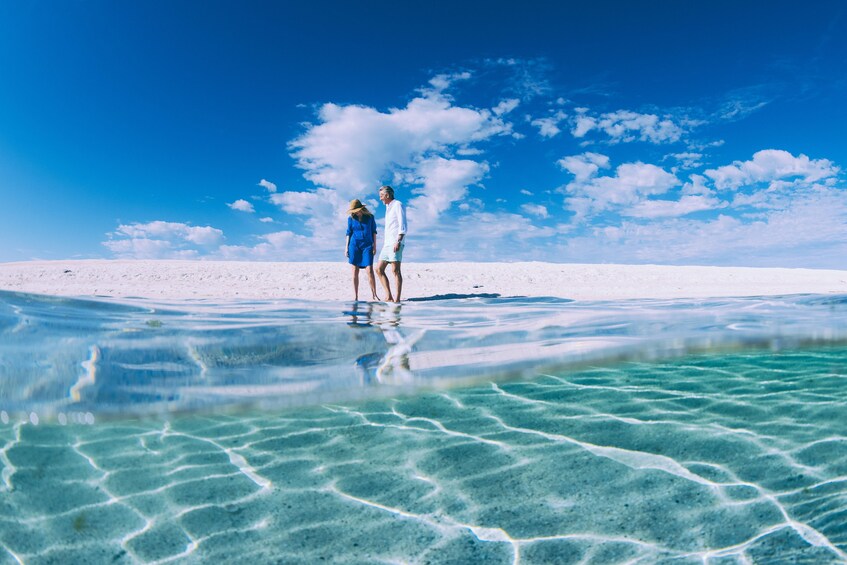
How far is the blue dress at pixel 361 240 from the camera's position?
32.8 feet

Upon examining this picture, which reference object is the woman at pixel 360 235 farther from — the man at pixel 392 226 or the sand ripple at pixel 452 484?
the sand ripple at pixel 452 484

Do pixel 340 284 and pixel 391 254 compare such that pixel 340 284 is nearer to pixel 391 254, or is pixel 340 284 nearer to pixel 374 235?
pixel 374 235

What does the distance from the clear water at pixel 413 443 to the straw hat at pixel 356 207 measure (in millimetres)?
→ 3224

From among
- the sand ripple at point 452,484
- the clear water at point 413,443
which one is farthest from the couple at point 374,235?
the sand ripple at point 452,484

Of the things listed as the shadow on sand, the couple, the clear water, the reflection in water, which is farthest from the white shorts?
the clear water

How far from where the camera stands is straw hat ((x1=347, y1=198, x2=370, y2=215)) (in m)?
9.92

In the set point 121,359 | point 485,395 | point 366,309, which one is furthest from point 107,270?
point 485,395

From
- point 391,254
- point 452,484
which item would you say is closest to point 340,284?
point 391,254

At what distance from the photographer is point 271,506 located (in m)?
2.79

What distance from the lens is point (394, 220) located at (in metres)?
9.43

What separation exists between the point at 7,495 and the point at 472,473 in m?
2.63

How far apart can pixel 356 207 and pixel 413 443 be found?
692 cm

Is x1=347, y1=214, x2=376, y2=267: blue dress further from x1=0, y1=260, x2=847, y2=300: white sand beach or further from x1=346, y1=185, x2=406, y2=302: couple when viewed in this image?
x1=0, y1=260, x2=847, y2=300: white sand beach

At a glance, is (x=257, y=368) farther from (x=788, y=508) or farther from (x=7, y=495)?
(x=788, y=508)
